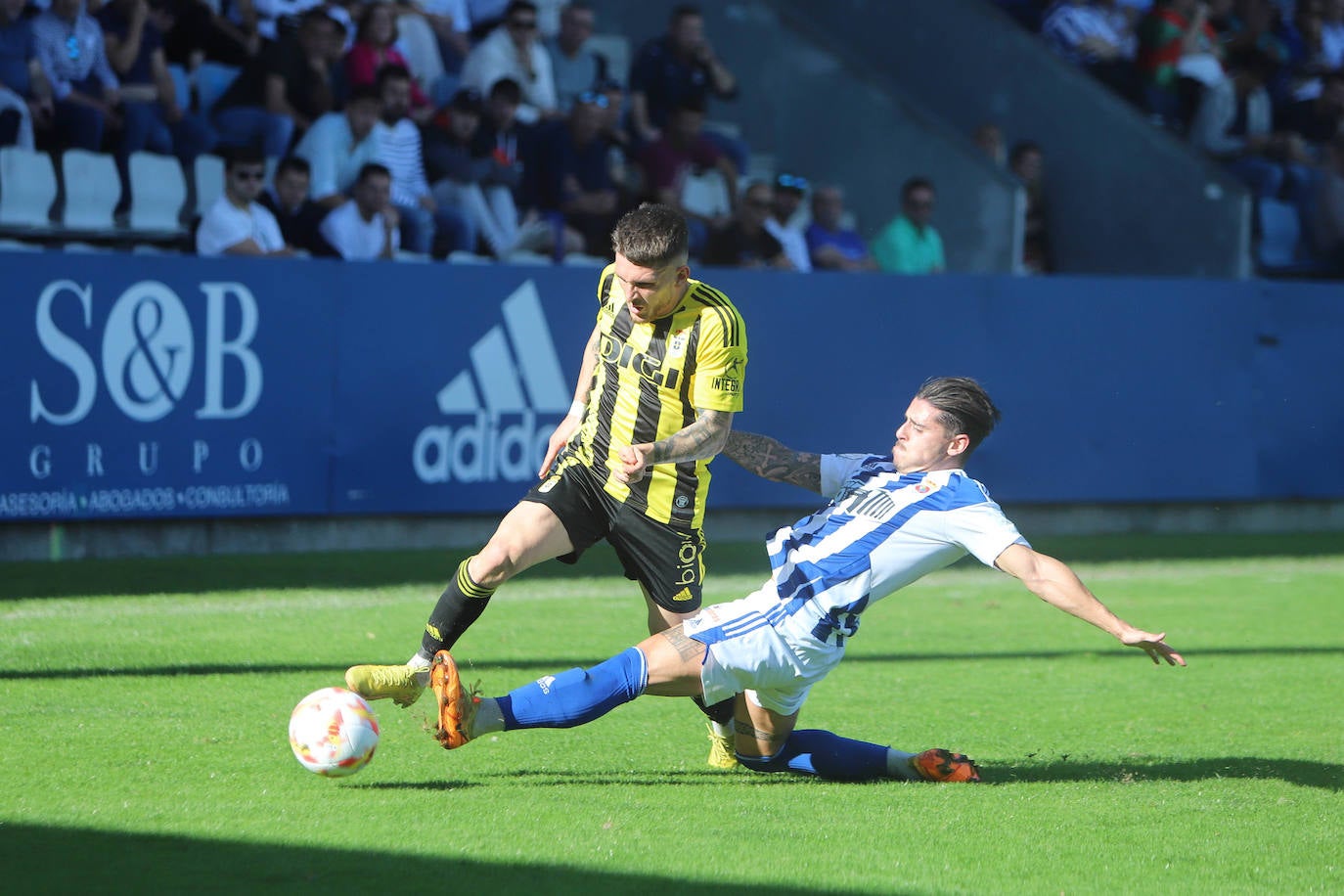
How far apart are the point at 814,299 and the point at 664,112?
10.4ft

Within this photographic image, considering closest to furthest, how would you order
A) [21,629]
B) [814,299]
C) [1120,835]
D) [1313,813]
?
[1120,835] → [1313,813] → [21,629] → [814,299]

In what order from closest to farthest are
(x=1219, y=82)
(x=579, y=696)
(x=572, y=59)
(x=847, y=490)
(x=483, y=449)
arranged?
(x=579, y=696)
(x=847, y=490)
(x=483, y=449)
(x=572, y=59)
(x=1219, y=82)

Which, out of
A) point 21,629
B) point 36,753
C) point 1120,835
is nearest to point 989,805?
point 1120,835

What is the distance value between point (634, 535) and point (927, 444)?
1.13 meters

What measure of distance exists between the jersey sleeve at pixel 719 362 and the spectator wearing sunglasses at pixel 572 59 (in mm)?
9155

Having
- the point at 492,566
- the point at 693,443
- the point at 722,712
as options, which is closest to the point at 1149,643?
the point at 722,712

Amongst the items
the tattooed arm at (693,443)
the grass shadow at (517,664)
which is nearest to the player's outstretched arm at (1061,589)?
the tattooed arm at (693,443)

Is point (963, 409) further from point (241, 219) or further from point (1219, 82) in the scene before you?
point (1219, 82)

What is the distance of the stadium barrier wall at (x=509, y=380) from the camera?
1003cm

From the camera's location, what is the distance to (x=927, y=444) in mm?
5434

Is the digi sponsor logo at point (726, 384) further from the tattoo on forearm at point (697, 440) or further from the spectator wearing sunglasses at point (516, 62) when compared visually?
the spectator wearing sunglasses at point (516, 62)

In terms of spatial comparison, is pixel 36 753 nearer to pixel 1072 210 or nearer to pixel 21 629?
pixel 21 629

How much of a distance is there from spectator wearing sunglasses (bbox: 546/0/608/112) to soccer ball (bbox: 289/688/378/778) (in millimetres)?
10180

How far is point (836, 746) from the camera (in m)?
5.68
